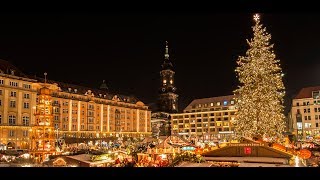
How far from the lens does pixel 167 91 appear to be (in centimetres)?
12600

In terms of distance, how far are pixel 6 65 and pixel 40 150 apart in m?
42.6

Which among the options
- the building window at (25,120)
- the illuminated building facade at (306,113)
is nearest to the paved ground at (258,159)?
the building window at (25,120)

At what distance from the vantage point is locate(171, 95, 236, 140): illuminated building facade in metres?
99.1

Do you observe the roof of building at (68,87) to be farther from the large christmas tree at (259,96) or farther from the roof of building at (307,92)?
the roof of building at (307,92)

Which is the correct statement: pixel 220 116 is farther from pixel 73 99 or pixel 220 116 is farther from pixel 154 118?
pixel 73 99

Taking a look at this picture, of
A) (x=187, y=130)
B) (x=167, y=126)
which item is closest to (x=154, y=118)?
(x=167, y=126)

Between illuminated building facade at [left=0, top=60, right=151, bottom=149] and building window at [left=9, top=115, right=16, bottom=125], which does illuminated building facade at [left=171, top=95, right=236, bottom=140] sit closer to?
illuminated building facade at [left=0, top=60, right=151, bottom=149]

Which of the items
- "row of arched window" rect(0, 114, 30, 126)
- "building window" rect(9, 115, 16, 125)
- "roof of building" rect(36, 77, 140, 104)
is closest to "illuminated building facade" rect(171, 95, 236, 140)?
"roof of building" rect(36, 77, 140, 104)

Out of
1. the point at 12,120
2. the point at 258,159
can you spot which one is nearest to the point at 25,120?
the point at 12,120

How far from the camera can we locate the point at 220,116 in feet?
330

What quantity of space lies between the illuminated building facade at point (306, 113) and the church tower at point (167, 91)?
2184 inches

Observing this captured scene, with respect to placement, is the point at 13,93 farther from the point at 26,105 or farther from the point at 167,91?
the point at 167,91

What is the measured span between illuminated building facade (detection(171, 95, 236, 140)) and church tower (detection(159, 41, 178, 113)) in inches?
545

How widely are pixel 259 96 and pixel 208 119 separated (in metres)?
75.6
